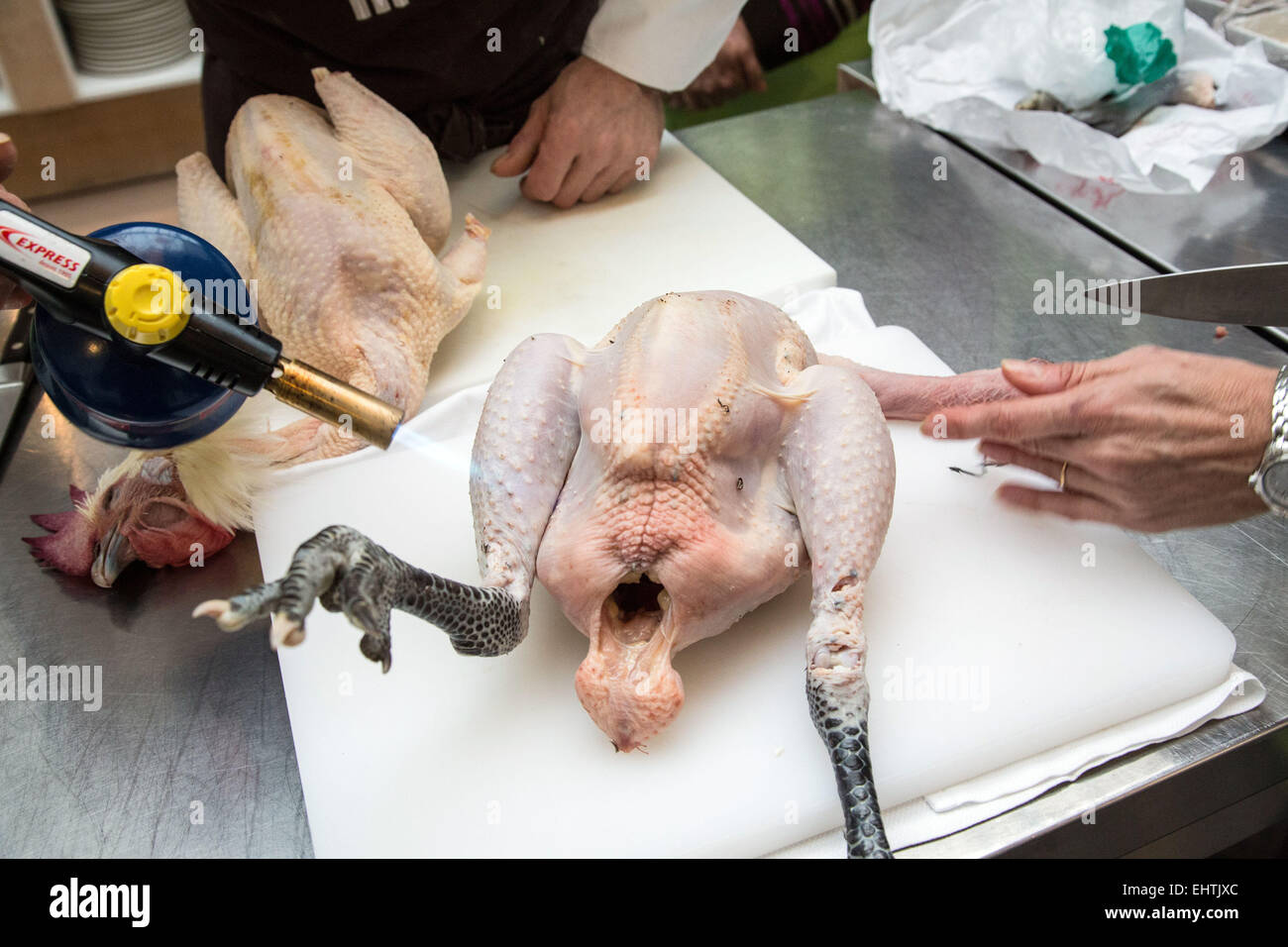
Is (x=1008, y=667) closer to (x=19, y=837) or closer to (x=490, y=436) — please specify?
(x=490, y=436)

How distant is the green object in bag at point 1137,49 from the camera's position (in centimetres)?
212

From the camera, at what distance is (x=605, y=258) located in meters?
2.01

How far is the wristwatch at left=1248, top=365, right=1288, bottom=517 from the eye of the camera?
3.88ft

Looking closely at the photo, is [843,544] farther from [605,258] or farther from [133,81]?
[133,81]

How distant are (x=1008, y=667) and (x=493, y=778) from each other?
0.65m

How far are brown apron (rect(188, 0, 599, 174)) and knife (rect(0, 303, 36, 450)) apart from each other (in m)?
0.49

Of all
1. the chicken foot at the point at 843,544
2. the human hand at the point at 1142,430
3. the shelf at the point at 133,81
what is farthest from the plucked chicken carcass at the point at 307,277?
the shelf at the point at 133,81

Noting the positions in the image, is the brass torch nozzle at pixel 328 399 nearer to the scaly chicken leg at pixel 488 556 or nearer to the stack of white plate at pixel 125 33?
the scaly chicken leg at pixel 488 556

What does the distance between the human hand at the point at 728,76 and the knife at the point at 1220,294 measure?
153cm

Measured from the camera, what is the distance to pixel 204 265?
1272 millimetres

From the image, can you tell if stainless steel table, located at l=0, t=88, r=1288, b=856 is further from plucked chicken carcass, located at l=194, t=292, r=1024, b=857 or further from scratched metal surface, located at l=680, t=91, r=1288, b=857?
plucked chicken carcass, located at l=194, t=292, r=1024, b=857

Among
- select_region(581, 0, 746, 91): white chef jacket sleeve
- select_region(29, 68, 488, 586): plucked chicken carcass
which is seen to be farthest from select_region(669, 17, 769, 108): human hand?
select_region(29, 68, 488, 586): plucked chicken carcass

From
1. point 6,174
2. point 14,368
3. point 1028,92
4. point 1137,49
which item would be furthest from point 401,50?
point 1137,49
